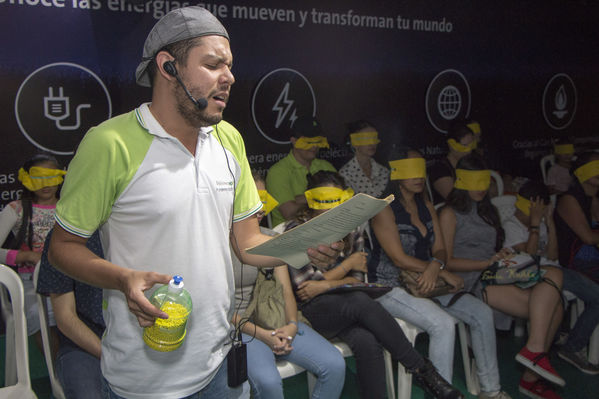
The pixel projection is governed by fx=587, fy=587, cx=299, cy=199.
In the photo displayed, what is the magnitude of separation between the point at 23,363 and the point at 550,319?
3.03 m

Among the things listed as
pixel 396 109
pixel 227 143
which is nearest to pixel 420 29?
pixel 396 109

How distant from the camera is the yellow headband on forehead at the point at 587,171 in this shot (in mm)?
4305

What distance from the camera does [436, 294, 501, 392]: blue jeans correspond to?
3.50m

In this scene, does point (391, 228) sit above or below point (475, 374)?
above

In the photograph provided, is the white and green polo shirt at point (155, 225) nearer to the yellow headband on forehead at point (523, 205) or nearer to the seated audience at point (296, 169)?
the seated audience at point (296, 169)

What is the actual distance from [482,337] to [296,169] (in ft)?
6.77

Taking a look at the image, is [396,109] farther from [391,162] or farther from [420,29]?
[391,162]

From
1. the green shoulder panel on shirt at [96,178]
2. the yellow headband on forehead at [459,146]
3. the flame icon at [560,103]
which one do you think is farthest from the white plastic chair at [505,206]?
the flame icon at [560,103]

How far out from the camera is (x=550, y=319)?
12.2 ft

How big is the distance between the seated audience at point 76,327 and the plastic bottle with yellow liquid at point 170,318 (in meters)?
1.13

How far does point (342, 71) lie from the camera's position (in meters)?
5.70

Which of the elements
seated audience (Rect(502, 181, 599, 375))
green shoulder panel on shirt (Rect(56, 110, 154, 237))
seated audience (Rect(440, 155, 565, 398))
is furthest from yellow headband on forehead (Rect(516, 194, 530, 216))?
green shoulder panel on shirt (Rect(56, 110, 154, 237))

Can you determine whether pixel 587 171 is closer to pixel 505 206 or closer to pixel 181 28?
pixel 505 206

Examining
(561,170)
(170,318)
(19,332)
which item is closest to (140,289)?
(170,318)
